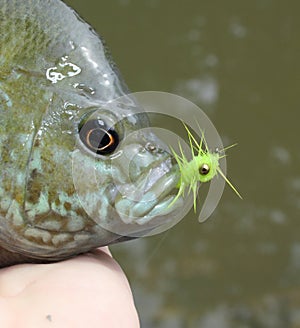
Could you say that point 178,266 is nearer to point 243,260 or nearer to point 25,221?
point 243,260

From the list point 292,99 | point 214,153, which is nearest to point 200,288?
point 292,99

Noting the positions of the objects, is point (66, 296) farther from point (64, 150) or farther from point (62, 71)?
point (62, 71)

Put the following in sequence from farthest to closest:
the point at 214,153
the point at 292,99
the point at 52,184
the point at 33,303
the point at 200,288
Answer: the point at 292,99 < the point at 200,288 < the point at 214,153 < the point at 52,184 < the point at 33,303

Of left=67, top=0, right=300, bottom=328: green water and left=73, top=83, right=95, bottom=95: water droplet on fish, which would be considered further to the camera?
left=67, top=0, right=300, bottom=328: green water

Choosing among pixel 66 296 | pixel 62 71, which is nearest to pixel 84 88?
pixel 62 71

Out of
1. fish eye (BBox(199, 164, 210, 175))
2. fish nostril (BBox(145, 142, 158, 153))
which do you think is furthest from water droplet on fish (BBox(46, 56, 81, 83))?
fish eye (BBox(199, 164, 210, 175))

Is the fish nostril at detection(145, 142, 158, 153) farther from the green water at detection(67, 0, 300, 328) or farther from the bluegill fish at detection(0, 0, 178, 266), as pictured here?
the green water at detection(67, 0, 300, 328)
